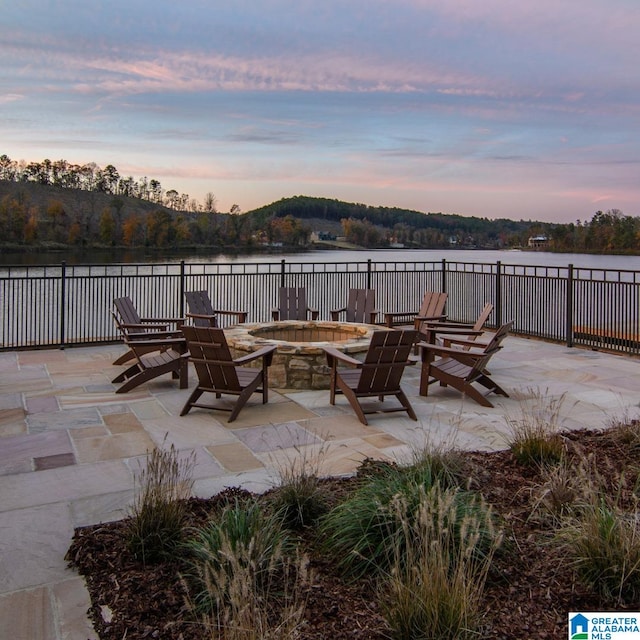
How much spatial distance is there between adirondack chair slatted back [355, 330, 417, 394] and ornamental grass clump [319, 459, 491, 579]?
246cm

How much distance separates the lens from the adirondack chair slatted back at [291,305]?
10039 millimetres

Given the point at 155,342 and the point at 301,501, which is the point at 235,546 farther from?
the point at 155,342

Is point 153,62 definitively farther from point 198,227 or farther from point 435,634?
point 435,634

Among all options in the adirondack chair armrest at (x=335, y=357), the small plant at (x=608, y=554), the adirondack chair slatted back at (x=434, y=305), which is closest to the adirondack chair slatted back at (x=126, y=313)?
the adirondack chair armrest at (x=335, y=357)

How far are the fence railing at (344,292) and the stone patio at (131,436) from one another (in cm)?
172

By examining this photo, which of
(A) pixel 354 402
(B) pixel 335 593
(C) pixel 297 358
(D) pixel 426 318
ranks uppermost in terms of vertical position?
(D) pixel 426 318

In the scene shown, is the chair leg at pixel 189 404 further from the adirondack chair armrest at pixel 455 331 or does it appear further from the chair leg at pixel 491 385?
the adirondack chair armrest at pixel 455 331

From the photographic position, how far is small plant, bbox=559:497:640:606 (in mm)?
2658

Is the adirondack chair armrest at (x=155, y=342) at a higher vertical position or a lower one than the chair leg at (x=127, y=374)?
higher

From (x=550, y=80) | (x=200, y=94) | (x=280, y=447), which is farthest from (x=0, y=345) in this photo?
(x=550, y=80)

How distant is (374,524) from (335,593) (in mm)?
420

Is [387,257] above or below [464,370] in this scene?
above

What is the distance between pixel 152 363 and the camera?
23.4ft

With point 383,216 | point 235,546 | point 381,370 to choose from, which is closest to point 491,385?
point 381,370
